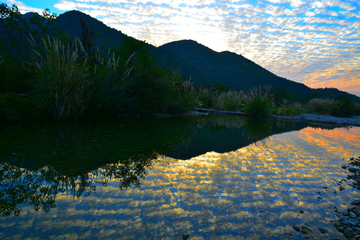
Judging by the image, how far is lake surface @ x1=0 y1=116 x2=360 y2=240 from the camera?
64.2 inches

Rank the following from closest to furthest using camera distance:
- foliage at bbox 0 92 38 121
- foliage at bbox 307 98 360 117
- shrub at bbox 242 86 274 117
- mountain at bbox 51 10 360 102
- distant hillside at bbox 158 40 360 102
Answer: foliage at bbox 0 92 38 121 < shrub at bbox 242 86 274 117 < foliage at bbox 307 98 360 117 < mountain at bbox 51 10 360 102 < distant hillside at bbox 158 40 360 102

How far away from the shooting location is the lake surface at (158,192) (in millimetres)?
1631

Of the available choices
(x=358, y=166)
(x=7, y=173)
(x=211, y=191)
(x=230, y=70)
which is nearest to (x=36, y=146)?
(x=7, y=173)

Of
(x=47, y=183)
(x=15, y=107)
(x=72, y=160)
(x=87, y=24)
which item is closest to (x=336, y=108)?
(x=72, y=160)

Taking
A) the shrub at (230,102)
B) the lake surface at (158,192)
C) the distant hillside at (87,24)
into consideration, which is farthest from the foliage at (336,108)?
the distant hillside at (87,24)

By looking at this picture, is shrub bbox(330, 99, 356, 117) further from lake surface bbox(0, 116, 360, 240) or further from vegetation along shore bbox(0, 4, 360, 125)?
lake surface bbox(0, 116, 360, 240)

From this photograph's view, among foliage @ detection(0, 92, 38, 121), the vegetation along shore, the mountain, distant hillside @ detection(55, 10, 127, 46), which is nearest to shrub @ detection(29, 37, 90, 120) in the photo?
the vegetation along shore

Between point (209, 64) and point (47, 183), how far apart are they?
87.7m

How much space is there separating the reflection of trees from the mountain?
47.9 metres

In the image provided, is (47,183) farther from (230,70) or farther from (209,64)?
(209,64)

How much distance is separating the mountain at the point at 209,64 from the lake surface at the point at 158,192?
46902mm

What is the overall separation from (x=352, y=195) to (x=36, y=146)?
193 inches

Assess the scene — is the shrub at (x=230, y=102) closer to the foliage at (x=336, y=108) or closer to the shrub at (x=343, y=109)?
the foliage at (x=336, y=108)

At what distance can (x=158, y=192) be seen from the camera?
89.7 inches
